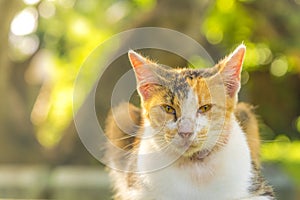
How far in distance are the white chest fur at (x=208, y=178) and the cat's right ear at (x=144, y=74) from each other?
0.11 m

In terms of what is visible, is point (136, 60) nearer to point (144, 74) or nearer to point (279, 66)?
point (144, 74)

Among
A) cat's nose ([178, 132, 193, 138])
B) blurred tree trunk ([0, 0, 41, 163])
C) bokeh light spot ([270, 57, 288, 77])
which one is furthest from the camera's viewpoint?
blurred tree trunk ([0, 0, 41, 163])

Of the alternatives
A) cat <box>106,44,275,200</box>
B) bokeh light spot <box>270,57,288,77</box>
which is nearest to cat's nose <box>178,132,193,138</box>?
cat <box>106,44,275,200</box>

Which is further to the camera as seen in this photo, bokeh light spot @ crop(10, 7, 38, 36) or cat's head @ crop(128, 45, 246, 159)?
bokeh light spot @ crop(10, 7, 38, 36)

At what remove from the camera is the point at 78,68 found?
3396 millimetres

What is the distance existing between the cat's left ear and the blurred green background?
1687 millimetres

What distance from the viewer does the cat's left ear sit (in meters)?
0.91

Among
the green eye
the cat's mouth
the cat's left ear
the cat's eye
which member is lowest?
the cat's mouth

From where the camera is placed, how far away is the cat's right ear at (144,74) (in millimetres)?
925

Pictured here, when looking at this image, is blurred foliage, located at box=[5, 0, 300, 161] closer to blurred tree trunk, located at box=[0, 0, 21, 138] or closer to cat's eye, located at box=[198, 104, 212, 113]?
blurred tree trunk, located at box=[0, 0, 21, 138]

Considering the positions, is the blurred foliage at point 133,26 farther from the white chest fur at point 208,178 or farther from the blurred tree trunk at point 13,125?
the white chest fur at point 208,178

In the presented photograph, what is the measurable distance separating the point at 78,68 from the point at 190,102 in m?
2.55

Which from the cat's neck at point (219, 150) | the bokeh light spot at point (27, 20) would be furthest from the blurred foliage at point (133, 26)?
the cat's neck at point (219, 150)

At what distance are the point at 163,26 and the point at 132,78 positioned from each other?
2.16 metres
